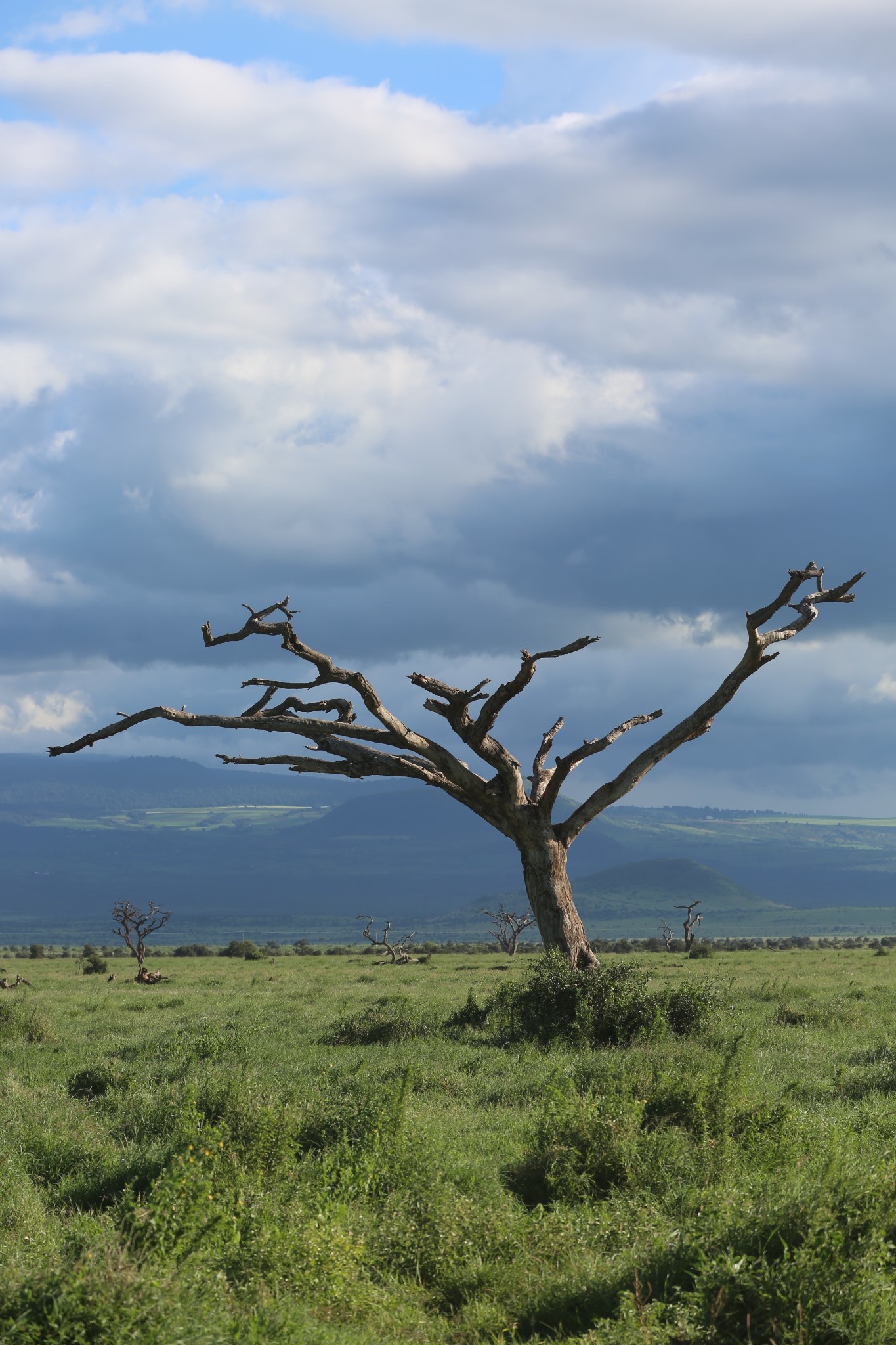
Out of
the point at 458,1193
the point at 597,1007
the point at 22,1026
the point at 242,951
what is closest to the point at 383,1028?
the point at 597,1007

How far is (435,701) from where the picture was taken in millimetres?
17453

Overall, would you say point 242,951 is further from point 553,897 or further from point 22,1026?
point 553,897

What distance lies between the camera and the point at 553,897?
59.2 feet

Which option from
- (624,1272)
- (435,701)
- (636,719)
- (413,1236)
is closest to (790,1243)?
(624,1272)

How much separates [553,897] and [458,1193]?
8.76 meters

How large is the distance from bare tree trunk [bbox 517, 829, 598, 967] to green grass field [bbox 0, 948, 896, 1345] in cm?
185

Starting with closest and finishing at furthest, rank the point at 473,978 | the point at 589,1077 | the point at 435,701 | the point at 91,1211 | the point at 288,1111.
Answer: the point at 91,1211 → the point at 288,1111 → the point at 589,1077 → the point at 435,701 → the point at 473,978

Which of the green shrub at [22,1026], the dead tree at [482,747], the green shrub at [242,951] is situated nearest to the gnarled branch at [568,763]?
the dead tree at [482,747]

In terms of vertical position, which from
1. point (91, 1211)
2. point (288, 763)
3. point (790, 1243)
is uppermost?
point (288, 763)

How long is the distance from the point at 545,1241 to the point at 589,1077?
547 cm

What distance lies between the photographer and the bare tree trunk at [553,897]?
1788 cm

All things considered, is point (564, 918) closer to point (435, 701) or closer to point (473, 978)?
point (435, 701)

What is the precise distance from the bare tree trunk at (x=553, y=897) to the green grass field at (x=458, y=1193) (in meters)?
1.85

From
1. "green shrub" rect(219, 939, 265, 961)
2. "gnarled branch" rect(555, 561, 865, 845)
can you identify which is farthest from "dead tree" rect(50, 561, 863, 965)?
"green shrub" rect(219, 939, 265, 961)
